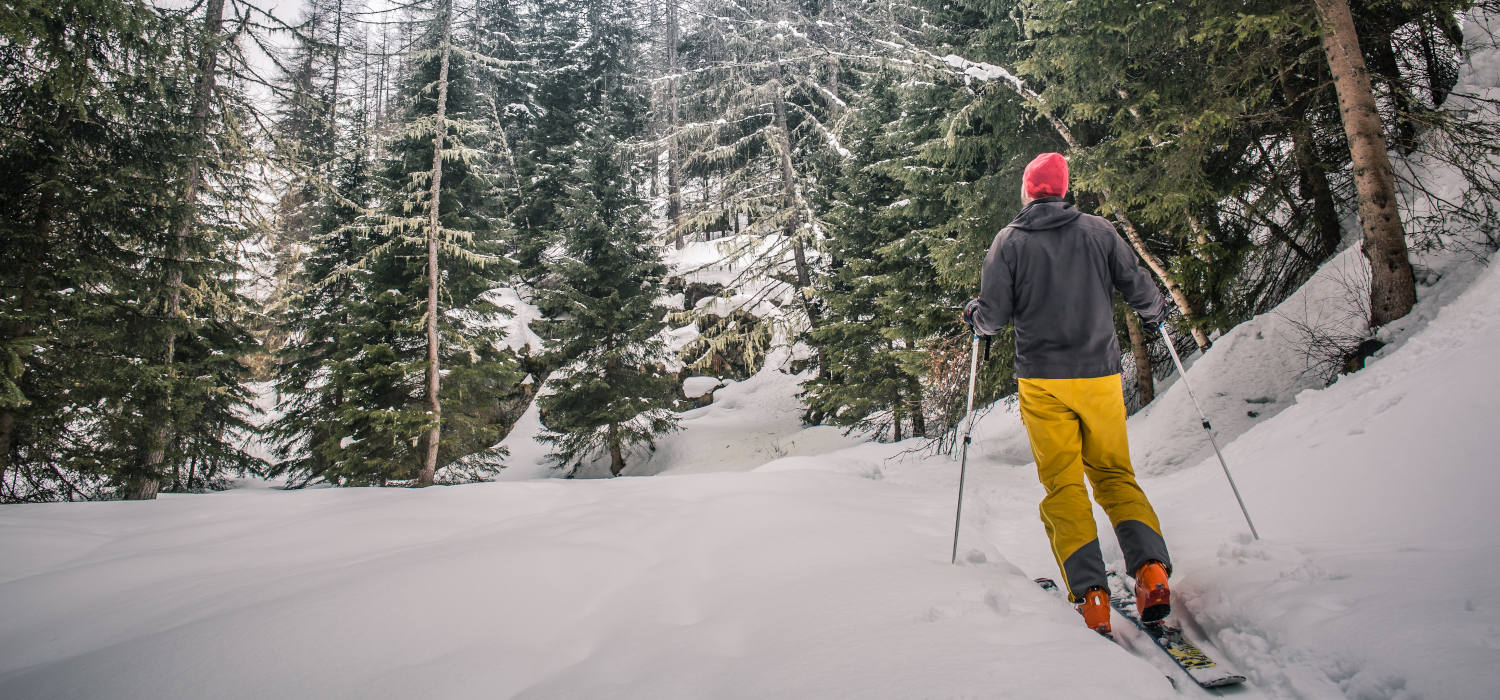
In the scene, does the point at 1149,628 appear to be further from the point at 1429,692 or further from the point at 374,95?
the point at 374,95

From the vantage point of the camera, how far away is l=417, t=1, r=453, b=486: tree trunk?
439 inches

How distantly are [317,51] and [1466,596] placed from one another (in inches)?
473

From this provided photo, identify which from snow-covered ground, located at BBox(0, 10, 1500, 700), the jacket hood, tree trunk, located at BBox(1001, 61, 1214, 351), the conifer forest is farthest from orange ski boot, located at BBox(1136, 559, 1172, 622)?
tree trunk, located at BBox(1001, 61, 1214, 351)

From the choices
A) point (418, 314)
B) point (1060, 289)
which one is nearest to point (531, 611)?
point (1060, 289)

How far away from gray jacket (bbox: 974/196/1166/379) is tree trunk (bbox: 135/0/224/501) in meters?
10.1

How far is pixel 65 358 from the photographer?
6.26 m

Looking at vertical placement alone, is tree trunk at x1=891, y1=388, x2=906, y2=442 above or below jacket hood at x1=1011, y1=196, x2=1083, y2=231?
below

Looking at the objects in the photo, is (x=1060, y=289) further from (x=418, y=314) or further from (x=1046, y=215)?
(x=418, y=314)

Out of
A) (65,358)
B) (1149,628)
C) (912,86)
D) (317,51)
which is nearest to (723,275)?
(912,86)

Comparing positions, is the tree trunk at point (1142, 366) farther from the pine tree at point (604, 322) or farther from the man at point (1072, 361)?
the pine tree at point (604, 322)

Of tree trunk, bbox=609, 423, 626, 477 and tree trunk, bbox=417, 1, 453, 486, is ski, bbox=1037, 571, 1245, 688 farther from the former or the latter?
tree trunk, bbox=609, 423, 626, 477

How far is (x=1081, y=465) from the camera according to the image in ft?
8.27

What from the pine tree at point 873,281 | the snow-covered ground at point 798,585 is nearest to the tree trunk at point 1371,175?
the snow-covered ground at point 798,585

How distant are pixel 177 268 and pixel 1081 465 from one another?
1125 centimetres
